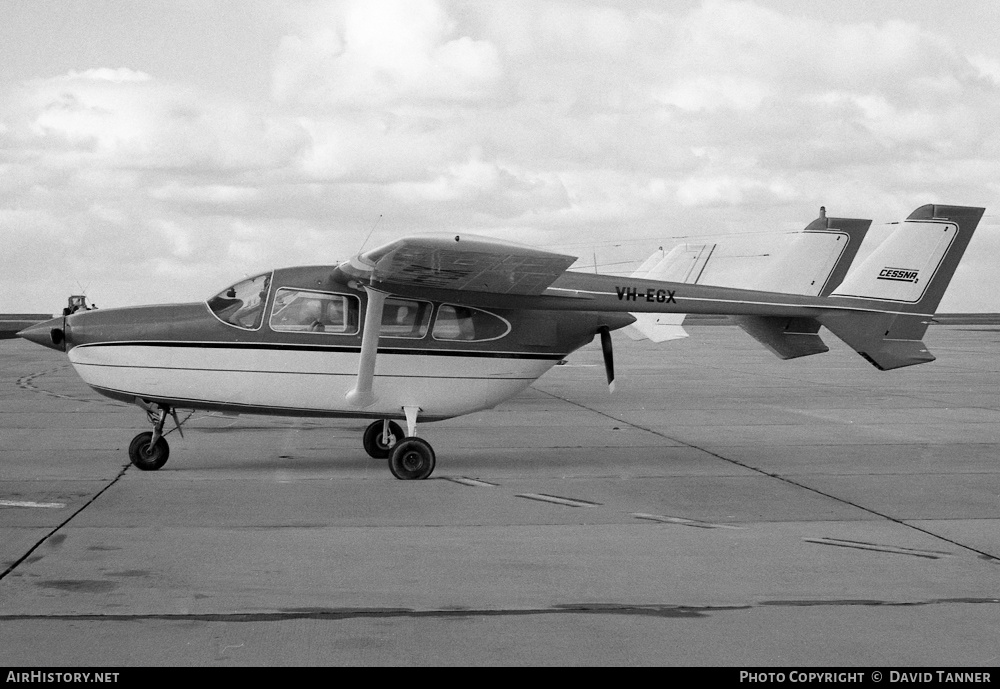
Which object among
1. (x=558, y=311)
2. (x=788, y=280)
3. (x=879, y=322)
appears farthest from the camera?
(x=788, y=280)

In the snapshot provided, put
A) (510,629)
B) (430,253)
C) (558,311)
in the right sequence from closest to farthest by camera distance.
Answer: (510,629) → (430,253) → (558,311)

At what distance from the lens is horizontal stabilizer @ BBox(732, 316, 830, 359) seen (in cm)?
1201

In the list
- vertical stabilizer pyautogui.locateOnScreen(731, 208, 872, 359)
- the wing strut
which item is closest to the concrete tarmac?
the wing strut

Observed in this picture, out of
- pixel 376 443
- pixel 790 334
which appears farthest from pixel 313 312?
pixel 790 334

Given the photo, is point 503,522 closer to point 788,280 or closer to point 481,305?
point 481,305

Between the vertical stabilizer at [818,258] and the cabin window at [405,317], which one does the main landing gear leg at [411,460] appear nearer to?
the cabin window at [405,317]

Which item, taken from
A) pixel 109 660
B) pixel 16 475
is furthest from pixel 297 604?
pixel 16 475

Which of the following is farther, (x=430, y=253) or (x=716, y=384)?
(x=716, y=384)

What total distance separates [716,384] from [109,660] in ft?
63.9

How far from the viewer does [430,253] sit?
943 cm

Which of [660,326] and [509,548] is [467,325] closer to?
[509,548]

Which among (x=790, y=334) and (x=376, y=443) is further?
(x=790, y=334)

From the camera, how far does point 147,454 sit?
10766mm

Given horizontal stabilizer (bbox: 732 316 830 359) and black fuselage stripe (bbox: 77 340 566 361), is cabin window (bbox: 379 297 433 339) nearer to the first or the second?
black fuselage stripe (bbox: 77 340 566 361)
